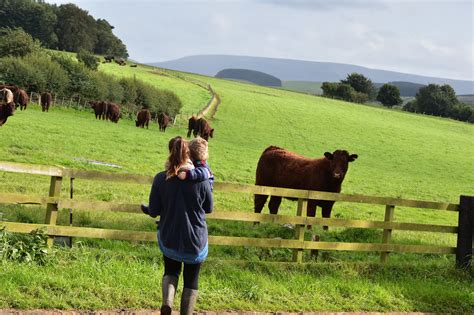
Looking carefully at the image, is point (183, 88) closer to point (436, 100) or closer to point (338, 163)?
point (436, 100)

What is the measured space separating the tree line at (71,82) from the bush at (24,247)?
4313cm

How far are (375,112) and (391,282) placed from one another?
73764 millimetres

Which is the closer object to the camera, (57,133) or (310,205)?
(310,205)

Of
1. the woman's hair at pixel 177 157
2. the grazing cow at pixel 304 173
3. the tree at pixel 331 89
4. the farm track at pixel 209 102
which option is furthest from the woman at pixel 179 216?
the tree at pixel 331 89

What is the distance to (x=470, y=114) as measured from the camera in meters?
108

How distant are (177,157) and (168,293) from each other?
1.49m

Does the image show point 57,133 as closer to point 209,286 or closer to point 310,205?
point 310,205

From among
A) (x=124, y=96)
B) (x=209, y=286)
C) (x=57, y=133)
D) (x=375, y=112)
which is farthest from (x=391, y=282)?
(x=375, y=112)

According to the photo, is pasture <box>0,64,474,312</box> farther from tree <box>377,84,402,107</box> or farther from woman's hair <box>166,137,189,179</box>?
tree <box>377,84,402,107</box>

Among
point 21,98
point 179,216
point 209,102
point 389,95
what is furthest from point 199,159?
point 389,95

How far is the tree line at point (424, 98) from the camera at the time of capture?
110m

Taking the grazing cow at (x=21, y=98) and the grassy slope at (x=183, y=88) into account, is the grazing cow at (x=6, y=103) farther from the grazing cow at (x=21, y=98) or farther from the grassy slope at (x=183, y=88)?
the grassy slope at (x=183, y=88)

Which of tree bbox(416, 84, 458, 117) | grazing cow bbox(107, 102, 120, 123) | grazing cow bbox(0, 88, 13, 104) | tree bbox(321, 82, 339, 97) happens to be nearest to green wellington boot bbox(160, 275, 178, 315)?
grazing cow bbox(0, 88, 13, 104)

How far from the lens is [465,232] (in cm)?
1138
